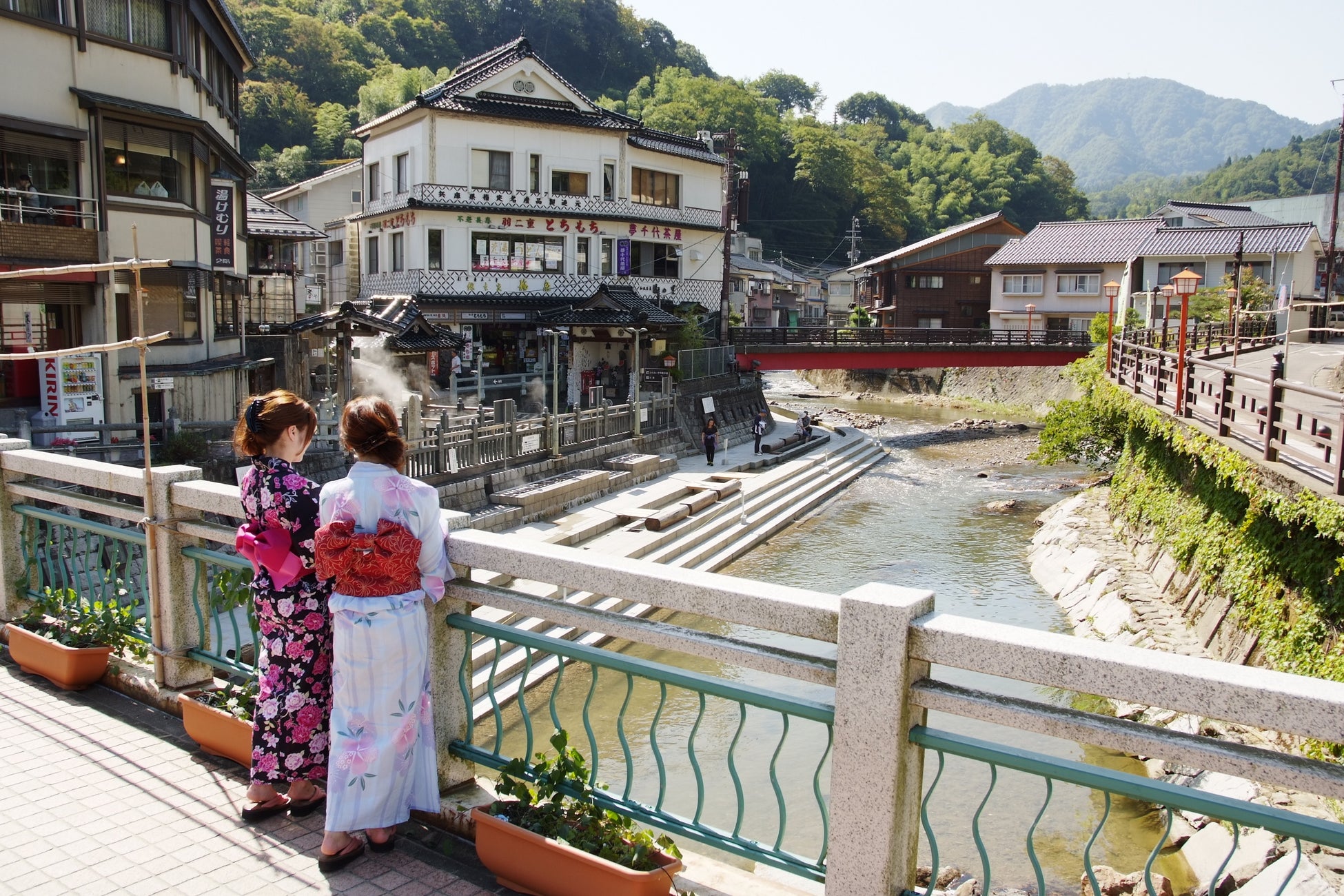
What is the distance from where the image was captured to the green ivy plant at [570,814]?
3590mm

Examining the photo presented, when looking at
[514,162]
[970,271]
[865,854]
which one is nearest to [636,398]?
[514,162]

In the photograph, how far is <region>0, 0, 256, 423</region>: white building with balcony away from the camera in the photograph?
17516 mm

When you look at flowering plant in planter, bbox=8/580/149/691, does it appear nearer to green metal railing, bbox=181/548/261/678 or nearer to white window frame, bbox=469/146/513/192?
green metal railing, bbox=181/548/261/678

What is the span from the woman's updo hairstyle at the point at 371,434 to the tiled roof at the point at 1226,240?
4907 cm

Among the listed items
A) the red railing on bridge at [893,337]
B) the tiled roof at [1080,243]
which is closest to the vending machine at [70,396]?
the red railing on bridge at [893,337]

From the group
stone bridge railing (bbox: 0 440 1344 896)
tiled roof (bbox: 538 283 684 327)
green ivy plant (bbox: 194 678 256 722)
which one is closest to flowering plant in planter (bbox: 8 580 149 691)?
stone bridge railing (bbox: 0 440 1344 896)

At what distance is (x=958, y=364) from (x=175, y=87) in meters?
33.6

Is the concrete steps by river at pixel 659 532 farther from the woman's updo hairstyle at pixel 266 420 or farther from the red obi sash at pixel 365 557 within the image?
the red obi sash at pixel 365 557

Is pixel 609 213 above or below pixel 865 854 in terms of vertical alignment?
above

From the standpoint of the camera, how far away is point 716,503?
24312 millimetres

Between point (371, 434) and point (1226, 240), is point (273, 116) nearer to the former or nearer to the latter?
point (1226, 240)

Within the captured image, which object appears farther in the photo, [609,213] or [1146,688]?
[609,213]

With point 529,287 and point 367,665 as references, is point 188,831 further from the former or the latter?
point 529,287

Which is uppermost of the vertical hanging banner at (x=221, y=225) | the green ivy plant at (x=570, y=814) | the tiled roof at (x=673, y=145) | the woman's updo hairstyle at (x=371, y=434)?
the tiled roof at (x=673, y=145)
